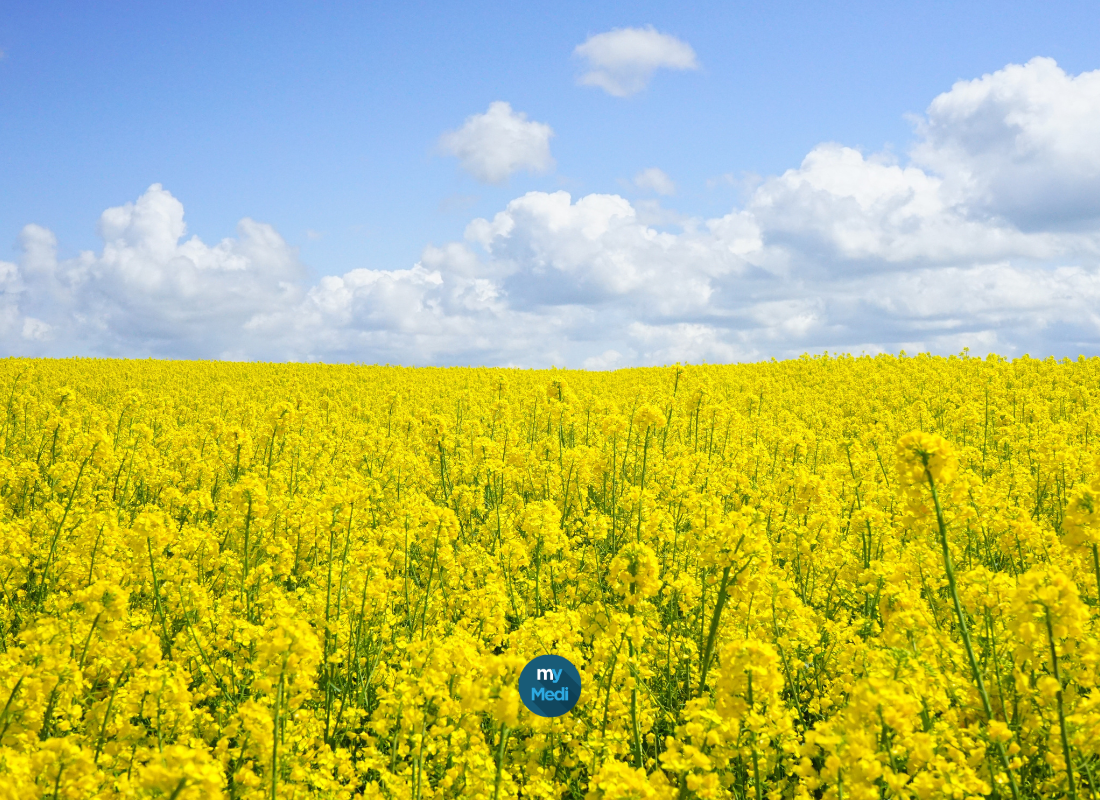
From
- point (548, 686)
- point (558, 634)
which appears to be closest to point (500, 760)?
point (548, 686)

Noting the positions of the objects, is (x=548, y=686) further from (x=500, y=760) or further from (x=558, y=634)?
(x=558, y=634)

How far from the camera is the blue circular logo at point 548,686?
2750mm

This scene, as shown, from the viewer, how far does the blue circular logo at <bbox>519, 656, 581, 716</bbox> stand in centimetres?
→ 275

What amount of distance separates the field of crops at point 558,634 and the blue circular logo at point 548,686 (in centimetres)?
10

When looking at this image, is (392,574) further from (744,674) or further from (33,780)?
(744,674)

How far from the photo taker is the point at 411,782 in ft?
10.3

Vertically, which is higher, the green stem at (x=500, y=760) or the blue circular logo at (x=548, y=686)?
the blue circular logo at (x=548, y=686)

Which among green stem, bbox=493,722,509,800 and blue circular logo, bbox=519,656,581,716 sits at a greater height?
blue circular logo, bbox=519,656,581,716

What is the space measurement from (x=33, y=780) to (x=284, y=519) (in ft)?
14.1

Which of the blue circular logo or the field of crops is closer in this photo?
the blue circular logo

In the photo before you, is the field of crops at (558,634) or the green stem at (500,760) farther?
the field of crops at (558,634)

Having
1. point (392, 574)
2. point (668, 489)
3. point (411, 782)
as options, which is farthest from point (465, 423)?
point (411, 782)

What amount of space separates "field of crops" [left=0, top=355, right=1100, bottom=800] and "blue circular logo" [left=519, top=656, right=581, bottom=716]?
0.10 metres

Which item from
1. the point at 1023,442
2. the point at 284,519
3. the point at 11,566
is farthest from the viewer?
→ the point at 1023,442
